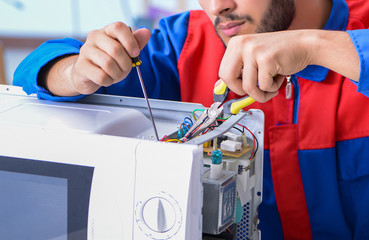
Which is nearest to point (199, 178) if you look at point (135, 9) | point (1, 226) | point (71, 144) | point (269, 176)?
point (71, 144)

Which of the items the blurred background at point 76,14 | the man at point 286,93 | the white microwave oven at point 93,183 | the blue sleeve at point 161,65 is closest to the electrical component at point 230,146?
the white microwave oven at point 93,183

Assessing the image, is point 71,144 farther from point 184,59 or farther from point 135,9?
point 135,9

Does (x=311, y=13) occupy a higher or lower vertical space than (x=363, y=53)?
higher

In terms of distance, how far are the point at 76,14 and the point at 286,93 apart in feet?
7.59

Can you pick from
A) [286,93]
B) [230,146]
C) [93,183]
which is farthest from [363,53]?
[93,183]

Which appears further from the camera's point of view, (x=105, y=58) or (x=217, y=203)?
(x=105, y=58)

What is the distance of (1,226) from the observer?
78cm

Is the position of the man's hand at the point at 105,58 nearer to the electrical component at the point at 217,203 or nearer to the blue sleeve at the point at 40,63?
the blue sleeve at the point at 40,63

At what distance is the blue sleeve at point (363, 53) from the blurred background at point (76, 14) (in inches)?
93.6

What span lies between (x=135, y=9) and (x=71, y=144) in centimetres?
266

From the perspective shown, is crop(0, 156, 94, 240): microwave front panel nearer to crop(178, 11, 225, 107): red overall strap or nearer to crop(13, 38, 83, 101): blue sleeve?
crop(13, 38, 83, 101): blue sleeve

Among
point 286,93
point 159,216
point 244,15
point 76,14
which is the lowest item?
point 159,216

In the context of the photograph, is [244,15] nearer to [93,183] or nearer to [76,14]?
[93,183]

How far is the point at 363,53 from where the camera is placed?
2.85ft
